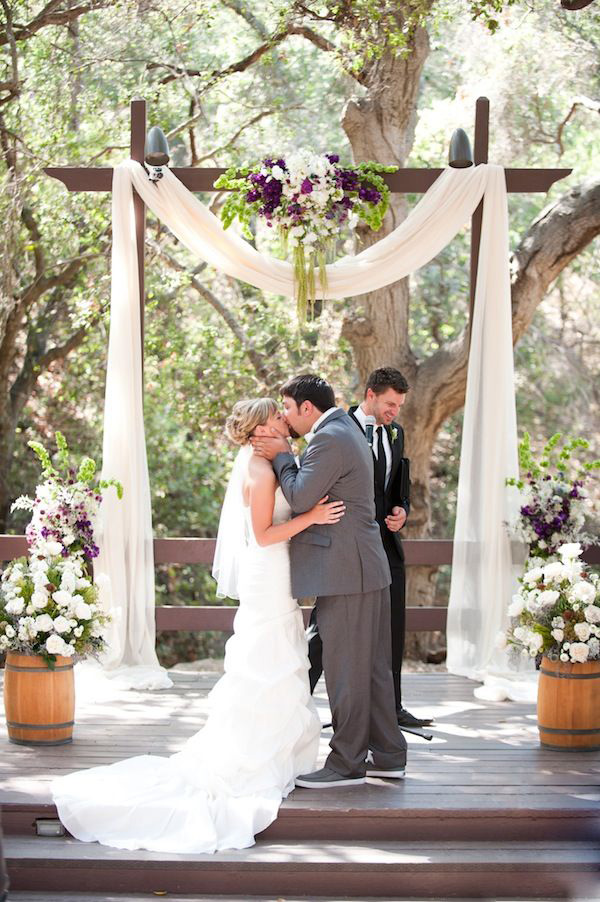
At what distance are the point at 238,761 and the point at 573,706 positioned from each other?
1566 mm

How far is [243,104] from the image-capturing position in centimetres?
1003

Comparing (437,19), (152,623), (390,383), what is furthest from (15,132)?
(390,383)

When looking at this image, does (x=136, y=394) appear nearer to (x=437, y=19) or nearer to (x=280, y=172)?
(x=280, y=172)

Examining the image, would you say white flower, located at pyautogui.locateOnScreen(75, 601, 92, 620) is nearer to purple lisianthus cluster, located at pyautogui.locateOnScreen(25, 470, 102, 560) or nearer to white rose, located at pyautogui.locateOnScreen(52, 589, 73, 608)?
white rose, located at pyautogui.locateOnScreen(52, 589, 73, 608)

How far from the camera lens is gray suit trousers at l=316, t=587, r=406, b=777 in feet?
14.3

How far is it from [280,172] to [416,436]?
3.78 meters

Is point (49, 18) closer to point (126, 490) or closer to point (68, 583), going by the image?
point (126, 490)

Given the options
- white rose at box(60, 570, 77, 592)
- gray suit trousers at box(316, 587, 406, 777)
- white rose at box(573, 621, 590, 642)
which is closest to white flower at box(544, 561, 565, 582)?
white rose at box(573, 621, 590, 642)

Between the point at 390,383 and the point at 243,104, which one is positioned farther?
the point at 243,104

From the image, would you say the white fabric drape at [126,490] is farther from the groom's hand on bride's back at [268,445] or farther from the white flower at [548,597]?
the white flower at [548,597]

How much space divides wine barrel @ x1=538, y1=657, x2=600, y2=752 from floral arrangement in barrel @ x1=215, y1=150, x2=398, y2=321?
2447 millimetres

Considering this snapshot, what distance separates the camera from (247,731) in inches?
172

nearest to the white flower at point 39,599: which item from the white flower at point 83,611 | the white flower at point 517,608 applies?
the white flower at point 83,611

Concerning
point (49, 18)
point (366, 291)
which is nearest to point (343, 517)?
point (366, 291)
